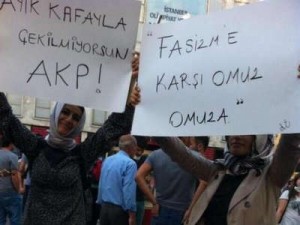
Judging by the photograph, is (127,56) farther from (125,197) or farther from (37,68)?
(125,197)

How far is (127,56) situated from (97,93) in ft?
0.87

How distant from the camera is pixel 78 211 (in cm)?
323

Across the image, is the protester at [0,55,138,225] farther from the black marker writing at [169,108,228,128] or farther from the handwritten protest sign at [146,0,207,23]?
the handwritten protest sign at [146,0,207,23]

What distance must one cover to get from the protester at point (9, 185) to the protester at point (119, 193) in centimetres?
134

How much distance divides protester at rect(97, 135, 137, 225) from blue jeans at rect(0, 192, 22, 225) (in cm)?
139

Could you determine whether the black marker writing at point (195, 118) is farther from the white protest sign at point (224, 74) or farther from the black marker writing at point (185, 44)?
the black marker writing at point (185, 44)

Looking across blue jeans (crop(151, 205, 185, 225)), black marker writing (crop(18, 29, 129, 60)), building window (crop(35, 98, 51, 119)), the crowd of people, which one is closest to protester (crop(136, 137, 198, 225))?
blue jeans (crop(151, 205, 185, 225))

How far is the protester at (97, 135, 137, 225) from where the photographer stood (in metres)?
6.68

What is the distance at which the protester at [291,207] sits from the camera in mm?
7328

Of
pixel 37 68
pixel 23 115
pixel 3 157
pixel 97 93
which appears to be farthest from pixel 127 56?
pixel 23 115

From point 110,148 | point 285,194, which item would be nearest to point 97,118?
point 285,194

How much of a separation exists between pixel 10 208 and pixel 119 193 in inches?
67.1

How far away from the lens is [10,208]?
7633 millimetres

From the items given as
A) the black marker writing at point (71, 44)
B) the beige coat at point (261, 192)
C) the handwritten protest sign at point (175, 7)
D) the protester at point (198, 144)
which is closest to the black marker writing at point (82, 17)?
the black marker writing at point (71, 44)
